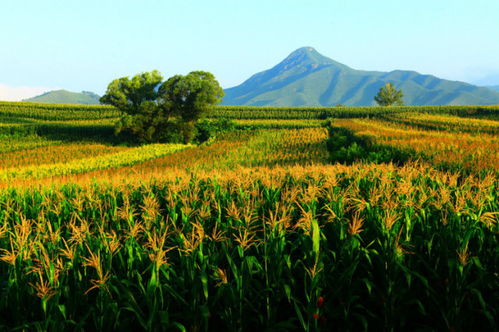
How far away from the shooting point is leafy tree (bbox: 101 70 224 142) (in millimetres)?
40156

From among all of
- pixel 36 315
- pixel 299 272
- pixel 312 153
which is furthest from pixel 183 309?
pixel 312 153

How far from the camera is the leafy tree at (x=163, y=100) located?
132 ft

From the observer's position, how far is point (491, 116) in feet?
183

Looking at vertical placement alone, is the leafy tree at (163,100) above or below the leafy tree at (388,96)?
below


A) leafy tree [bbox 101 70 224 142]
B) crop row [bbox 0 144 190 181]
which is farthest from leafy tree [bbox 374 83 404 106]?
crop row [bbox 0 144 190 181]

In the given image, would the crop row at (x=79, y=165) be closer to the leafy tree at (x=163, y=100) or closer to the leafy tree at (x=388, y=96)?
the leafy tree at (x=163, y=100)

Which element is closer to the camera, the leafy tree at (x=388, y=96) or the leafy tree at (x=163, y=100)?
the leafy tree at (x=163, y=100)

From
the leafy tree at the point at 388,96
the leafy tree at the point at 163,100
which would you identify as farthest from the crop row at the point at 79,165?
the leafy tree at the point at 388,96

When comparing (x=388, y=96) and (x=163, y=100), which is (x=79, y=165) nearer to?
(x=163, y=100)

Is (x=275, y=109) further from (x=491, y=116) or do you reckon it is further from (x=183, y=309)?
(x=183, y=309)

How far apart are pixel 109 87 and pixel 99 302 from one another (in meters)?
41.4

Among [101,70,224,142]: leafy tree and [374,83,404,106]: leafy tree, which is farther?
[374,83,404,106]: leafy tree

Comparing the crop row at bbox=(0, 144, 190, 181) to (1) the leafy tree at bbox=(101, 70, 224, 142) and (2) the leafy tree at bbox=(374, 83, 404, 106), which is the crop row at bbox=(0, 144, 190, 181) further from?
(2) the leafy tree at bbox=(374, 83, 404, 106)

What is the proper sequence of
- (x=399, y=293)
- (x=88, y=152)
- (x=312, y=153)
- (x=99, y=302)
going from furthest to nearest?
(x=88, y=152) → (x=312, y=153) → (x=399, y=293) → (x=99, y=302)
